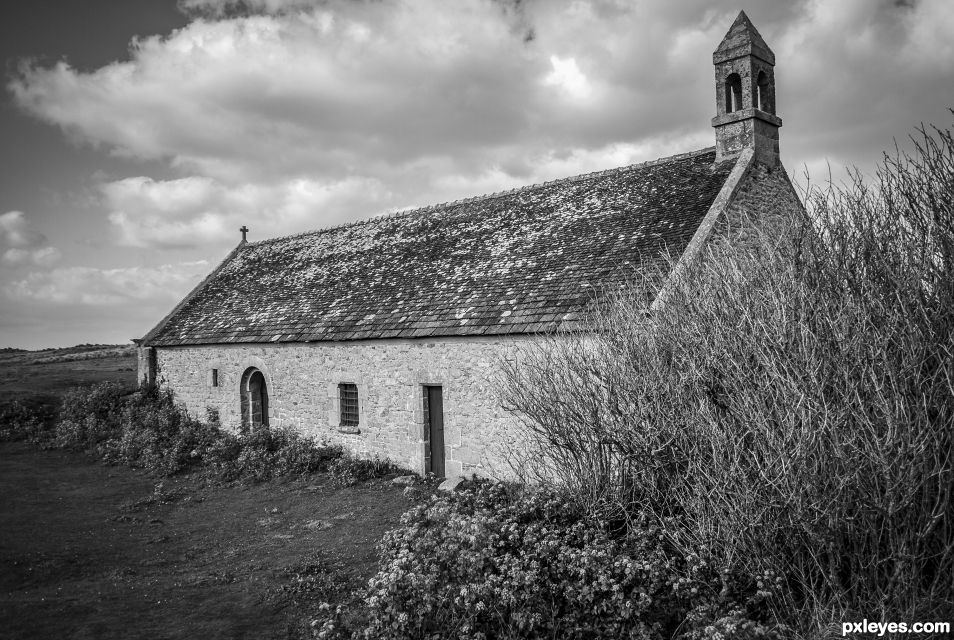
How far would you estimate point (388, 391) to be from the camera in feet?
45.7

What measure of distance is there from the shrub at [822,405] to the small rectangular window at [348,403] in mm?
9295

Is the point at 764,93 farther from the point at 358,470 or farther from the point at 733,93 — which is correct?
the point at 358,470

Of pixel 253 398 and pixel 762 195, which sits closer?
pixel 762 195

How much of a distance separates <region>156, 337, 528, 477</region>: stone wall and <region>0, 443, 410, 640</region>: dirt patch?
142 centimetres

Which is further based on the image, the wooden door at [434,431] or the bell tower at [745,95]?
the wooden door at [434,431]

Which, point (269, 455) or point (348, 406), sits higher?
point (348, 406)

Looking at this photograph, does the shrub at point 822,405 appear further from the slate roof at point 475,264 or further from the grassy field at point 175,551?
the grassy field at point 175,551

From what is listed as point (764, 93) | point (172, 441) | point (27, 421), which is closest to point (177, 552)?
point (172, 441)

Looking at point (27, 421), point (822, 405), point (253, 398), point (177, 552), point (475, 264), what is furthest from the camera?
point (27, 421)

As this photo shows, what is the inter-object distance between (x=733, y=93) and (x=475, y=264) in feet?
23.4

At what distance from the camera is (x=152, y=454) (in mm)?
16172

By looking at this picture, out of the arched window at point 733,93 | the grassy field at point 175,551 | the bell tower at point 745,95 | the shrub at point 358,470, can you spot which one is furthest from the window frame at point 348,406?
the arched window at point 733,93

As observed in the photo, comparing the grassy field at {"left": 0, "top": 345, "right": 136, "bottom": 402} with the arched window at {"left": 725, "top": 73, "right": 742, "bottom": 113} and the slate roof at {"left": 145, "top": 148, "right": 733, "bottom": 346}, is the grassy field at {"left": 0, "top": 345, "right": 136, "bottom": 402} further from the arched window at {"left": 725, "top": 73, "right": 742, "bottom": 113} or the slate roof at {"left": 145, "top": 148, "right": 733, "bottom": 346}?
the arched window at {"left": 725, "top": 73, "right": 742, "bottom": 113}

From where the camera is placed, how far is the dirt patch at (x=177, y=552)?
730 cm
